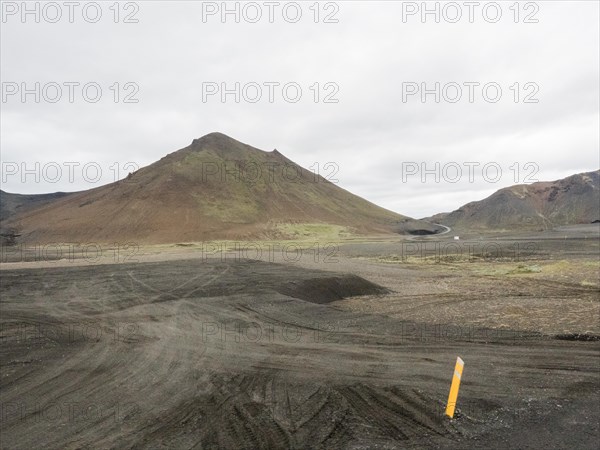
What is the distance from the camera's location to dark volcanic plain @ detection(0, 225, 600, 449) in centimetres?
630

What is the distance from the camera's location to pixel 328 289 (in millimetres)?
19562

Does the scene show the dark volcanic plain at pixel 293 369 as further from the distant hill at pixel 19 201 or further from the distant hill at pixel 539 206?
the distant hill at pixel 539 206

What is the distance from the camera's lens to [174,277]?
22.0m

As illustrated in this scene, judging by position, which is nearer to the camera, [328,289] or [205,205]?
[328,289]

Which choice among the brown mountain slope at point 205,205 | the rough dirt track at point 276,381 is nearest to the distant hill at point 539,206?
the brown mountain slope at point 205,205

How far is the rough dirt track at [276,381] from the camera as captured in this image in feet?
20.4

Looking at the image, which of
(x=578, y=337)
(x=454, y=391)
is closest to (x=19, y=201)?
(x=578, y=337)

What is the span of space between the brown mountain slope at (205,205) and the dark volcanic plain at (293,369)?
58.4 m

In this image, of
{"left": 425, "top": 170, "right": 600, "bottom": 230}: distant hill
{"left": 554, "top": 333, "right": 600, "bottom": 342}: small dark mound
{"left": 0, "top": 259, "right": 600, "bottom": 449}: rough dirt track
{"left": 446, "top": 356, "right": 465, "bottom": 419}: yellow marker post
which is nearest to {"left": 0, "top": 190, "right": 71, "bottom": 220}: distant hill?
{"left": 0, "top": 259, "right": 600, "bottom": 449}: rough dirt track

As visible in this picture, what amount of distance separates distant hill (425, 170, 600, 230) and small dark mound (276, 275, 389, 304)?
13449 centimetres

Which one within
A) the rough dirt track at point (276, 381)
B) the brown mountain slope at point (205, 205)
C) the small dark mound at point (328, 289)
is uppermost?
the brown mountain slope at point (205, 205)

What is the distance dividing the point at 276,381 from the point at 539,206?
177 metres

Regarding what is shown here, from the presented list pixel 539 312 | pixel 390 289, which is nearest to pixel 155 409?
pixel 539 312

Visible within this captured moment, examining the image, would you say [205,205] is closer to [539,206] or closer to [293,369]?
[293,369]
